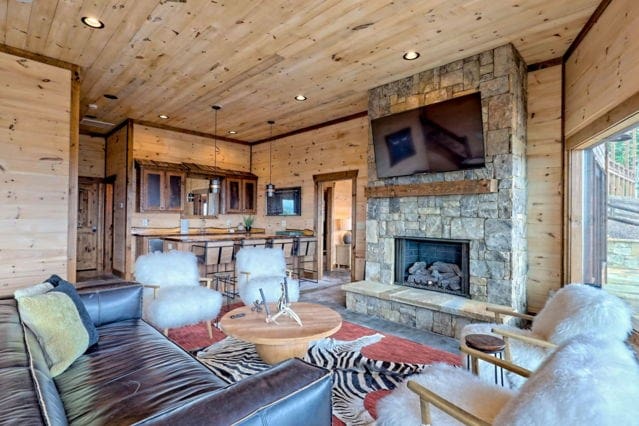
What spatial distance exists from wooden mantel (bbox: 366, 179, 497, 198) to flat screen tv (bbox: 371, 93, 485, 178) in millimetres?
176

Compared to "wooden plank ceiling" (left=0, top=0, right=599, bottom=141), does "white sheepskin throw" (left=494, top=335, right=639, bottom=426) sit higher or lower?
lower

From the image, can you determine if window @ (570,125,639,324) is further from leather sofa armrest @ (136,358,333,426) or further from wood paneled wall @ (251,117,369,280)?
wood paneled wall @ (251,117,369,280)

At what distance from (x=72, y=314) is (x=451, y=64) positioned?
14.3ft

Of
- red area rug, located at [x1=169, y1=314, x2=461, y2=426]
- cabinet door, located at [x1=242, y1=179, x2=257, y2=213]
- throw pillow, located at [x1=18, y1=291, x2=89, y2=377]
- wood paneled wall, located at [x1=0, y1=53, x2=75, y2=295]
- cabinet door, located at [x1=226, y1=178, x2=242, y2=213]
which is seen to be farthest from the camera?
cabinet door, located at [x1=242, y1=179, x2=257, y2=213]

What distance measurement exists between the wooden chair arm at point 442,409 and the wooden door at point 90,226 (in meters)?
8.01

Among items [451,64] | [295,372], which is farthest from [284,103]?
[295,372]

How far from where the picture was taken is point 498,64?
359 centimetres

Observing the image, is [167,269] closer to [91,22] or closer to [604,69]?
[91,22]

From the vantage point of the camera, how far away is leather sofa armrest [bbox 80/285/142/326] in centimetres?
246

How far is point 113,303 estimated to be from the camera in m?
2.56

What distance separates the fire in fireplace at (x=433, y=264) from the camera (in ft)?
13.2

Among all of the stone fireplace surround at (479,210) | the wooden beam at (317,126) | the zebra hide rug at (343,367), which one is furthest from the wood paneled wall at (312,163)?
the zebra hide rug at (343,367)

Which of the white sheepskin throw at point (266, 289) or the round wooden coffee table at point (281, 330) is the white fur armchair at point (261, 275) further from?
the round wooden coffee table at point (281, 330)

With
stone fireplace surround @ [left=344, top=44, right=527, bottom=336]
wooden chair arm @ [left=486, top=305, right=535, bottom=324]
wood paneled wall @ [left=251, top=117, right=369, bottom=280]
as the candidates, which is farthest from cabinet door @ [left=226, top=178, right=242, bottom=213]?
wooden chair arm @ [left=486, top=305, right=535, bottom=324]
